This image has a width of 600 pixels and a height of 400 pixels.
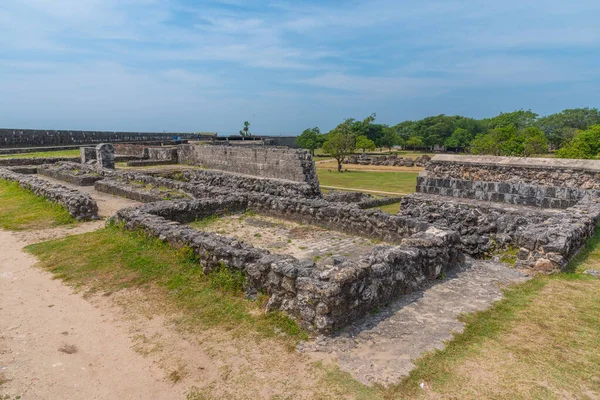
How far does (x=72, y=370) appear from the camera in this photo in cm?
391

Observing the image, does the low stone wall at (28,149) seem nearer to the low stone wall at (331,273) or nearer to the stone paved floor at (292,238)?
the stone paved floor at (292,238)

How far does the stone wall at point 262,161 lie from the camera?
51.3 feet

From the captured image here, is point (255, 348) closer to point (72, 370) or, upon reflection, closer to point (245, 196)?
point (72, 370)

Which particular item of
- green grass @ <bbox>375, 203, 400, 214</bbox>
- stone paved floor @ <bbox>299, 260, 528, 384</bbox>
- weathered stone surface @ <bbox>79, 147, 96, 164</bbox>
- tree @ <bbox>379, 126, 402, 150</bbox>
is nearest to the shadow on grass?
stone paved floor @ <bbox>299, 260, 528, 384</bbox>

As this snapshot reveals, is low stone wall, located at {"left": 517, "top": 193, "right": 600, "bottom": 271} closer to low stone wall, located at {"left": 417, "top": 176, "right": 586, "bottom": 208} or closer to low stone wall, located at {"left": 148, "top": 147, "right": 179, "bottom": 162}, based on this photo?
low stone wall, located at {"left": 417, "top": 176, "right": 586, "bottom": 208}

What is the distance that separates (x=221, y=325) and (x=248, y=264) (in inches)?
37.0

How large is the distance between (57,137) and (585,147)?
42456 millimetres

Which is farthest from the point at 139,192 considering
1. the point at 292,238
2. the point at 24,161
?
the point at 24,161

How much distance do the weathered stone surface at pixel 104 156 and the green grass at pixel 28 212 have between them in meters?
6.89

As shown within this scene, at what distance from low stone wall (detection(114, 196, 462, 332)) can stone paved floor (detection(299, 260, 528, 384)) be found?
0.18m

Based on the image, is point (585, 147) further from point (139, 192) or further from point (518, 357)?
point (518, 357)

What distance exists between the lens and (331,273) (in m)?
4.62

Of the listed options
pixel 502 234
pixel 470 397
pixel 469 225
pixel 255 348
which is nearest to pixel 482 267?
pixel 502 234

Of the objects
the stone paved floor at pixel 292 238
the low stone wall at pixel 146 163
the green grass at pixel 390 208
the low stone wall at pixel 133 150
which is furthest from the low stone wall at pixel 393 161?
the stone paved floor at pixel 292 238
